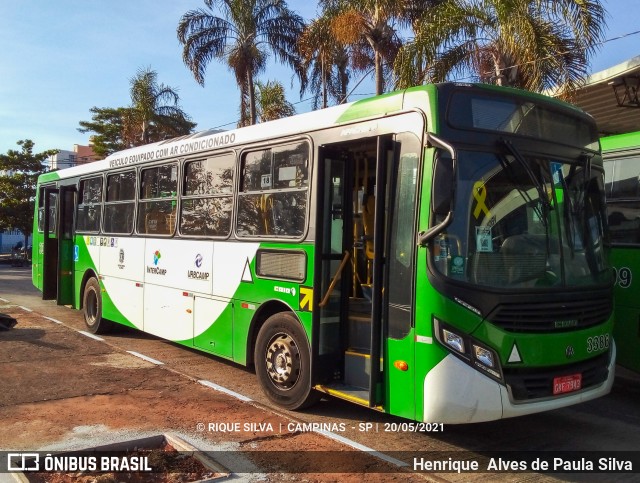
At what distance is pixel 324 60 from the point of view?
18.0m

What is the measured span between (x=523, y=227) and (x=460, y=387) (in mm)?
1444

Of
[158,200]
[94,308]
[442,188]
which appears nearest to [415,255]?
[442,188]

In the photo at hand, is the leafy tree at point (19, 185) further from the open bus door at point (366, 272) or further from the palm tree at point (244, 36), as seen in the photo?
the open bus door at point (366, 272)

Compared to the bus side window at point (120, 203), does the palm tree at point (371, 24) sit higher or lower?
higher

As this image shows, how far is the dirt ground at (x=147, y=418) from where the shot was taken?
16.7ft

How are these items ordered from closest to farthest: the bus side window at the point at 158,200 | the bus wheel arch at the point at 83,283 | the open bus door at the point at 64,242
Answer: the bus side window at the point at 158,200 → the bus wheel arch at the point at 83,283 → the open bus door at the point at 64,242

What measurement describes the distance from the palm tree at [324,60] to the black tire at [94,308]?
9235mm

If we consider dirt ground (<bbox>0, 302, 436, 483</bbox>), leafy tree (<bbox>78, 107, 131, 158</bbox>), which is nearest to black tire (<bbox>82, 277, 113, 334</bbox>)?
dirt ground (<bbox>0, 302, 436, 483</bbox>)

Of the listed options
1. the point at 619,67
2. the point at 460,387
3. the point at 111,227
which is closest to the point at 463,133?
the point at 460,387

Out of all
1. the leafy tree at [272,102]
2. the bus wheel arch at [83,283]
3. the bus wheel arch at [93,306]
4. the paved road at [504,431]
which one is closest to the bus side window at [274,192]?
the paved road at [504,431]

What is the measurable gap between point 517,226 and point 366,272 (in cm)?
184

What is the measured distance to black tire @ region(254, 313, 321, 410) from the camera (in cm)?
626

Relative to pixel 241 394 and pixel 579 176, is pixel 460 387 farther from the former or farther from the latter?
pixel 241 394

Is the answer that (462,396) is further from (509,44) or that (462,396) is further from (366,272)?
(509,44)
